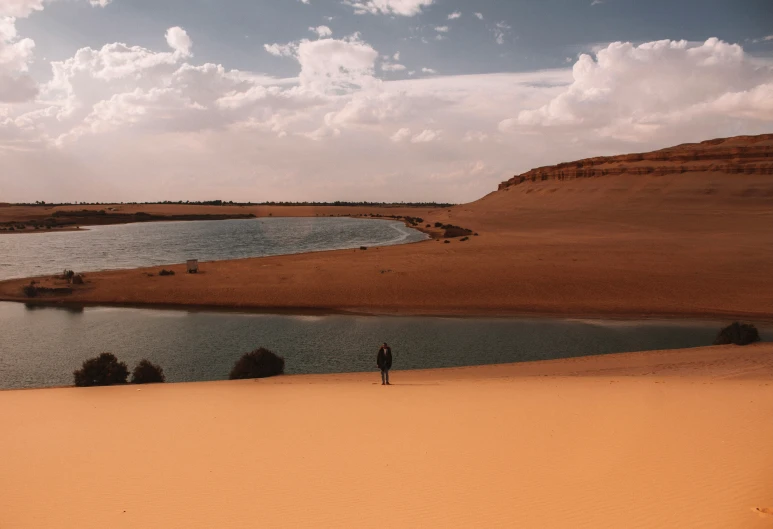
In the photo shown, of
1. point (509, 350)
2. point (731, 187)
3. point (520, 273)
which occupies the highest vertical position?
point (731, 187)

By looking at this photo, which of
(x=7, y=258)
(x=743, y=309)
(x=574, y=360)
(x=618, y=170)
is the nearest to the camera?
(x=574, y=360)

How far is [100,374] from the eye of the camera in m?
16.9

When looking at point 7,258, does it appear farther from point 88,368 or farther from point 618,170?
point 618,170

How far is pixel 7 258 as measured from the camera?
58.5 m

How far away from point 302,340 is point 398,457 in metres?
16.4

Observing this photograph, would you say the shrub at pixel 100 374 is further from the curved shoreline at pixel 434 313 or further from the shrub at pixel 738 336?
the shrub at pixel 738 336

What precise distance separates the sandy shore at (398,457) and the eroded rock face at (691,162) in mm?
100259

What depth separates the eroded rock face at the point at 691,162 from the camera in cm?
9562

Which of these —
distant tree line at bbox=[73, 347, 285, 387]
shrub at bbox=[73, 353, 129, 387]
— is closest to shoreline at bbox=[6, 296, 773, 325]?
distant tree line at bbox=[73, 347, 285, 387]

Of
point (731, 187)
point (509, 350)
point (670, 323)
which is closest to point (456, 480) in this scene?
point (509, 350)

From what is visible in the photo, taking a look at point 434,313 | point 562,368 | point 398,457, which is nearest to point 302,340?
point 434,313

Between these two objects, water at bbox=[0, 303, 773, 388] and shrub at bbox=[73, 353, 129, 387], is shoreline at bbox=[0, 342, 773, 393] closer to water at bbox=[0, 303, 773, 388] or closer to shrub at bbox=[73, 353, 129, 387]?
shrub at bbox=[73, 353, 129, 387]

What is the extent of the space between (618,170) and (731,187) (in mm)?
25772

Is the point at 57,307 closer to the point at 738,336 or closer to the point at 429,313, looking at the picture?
the point at 429,313
